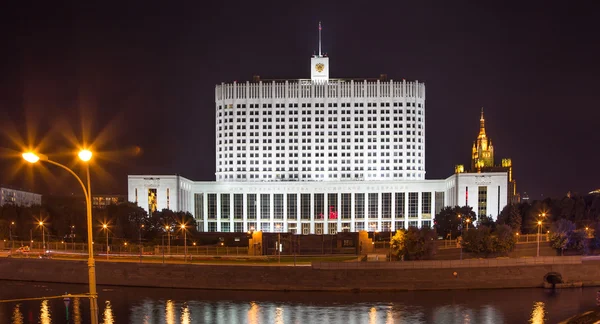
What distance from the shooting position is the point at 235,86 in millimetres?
167750

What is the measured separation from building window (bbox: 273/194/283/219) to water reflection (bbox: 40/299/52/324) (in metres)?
91.7

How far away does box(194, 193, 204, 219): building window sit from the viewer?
160 m

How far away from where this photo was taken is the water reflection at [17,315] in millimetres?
61000

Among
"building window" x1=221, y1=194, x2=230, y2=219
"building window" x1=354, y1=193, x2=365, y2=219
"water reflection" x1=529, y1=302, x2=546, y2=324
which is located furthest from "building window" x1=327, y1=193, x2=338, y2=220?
"water reflection" x1=529, y1=302, x2=546, y2=324

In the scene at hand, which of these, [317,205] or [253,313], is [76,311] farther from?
[317,205]

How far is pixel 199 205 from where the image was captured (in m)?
161

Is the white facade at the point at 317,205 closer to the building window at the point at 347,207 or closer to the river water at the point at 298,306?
the building window at the point at 347,207

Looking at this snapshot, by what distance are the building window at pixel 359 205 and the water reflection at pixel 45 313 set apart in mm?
95688

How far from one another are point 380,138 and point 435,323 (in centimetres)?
10947

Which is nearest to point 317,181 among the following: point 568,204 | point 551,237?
point 568,204

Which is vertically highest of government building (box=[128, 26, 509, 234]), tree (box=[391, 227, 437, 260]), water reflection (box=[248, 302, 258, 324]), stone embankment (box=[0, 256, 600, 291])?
government building (box=[128, 26, 509, 234])

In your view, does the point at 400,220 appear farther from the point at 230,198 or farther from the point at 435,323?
the point at 435,323

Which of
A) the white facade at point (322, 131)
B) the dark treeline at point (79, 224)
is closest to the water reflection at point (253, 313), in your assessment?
the dark treeline at point (79, 224)

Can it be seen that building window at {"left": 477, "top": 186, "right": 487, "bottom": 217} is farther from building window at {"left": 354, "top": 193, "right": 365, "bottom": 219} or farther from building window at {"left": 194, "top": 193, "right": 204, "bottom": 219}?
building window at {"left": 194, "top": 193, "right": 204, "bottom": 219}
